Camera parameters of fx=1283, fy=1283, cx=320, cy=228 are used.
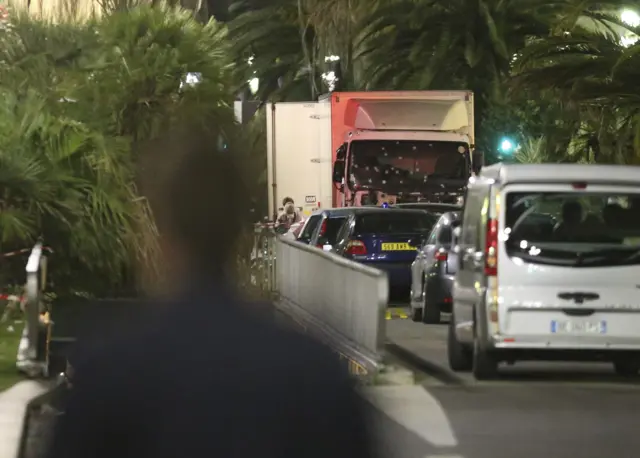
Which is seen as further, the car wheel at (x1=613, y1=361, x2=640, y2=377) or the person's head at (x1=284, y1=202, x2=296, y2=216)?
the person's head at (x1=284, y1=202, x2=296, y2=216)

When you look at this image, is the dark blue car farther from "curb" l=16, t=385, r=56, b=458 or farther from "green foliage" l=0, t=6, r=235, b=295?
"curb" l=16, t=385, r=56, b=458

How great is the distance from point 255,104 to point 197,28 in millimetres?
2716

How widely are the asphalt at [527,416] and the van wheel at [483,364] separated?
0.09 m

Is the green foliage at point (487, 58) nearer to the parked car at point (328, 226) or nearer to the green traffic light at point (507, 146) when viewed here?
the green traffic light at point (507, 146)

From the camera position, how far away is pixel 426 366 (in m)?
13.2

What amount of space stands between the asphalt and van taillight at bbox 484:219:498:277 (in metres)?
1.09

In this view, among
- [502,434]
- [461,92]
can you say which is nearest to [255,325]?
[502,434]

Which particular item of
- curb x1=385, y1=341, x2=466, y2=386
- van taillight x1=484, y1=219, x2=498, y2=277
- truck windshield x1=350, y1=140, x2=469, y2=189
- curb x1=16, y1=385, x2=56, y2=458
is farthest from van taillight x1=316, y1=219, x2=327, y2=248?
curb x1=16, y1=385, x2=56, y2=458

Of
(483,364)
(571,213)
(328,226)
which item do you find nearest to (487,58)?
(328,226)

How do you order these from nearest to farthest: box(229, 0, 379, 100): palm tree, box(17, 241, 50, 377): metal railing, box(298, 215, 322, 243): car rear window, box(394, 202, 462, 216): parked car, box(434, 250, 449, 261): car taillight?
1. box(17, 241, 50, 377): metal railing
2. box(434, 250, 449, 261): car taillight
3. box(298, 215, 322, 243): car rear window
4. box(394, 202, 462, 216): parked car
5. box(229, 0, 379, 100): palm tree

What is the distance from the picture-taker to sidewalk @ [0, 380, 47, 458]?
8.72 meters

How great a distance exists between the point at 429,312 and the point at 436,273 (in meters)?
0.82

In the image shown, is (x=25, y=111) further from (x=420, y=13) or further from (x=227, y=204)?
(x=420, y=13)

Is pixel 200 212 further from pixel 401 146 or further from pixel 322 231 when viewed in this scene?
pixel 401 146
